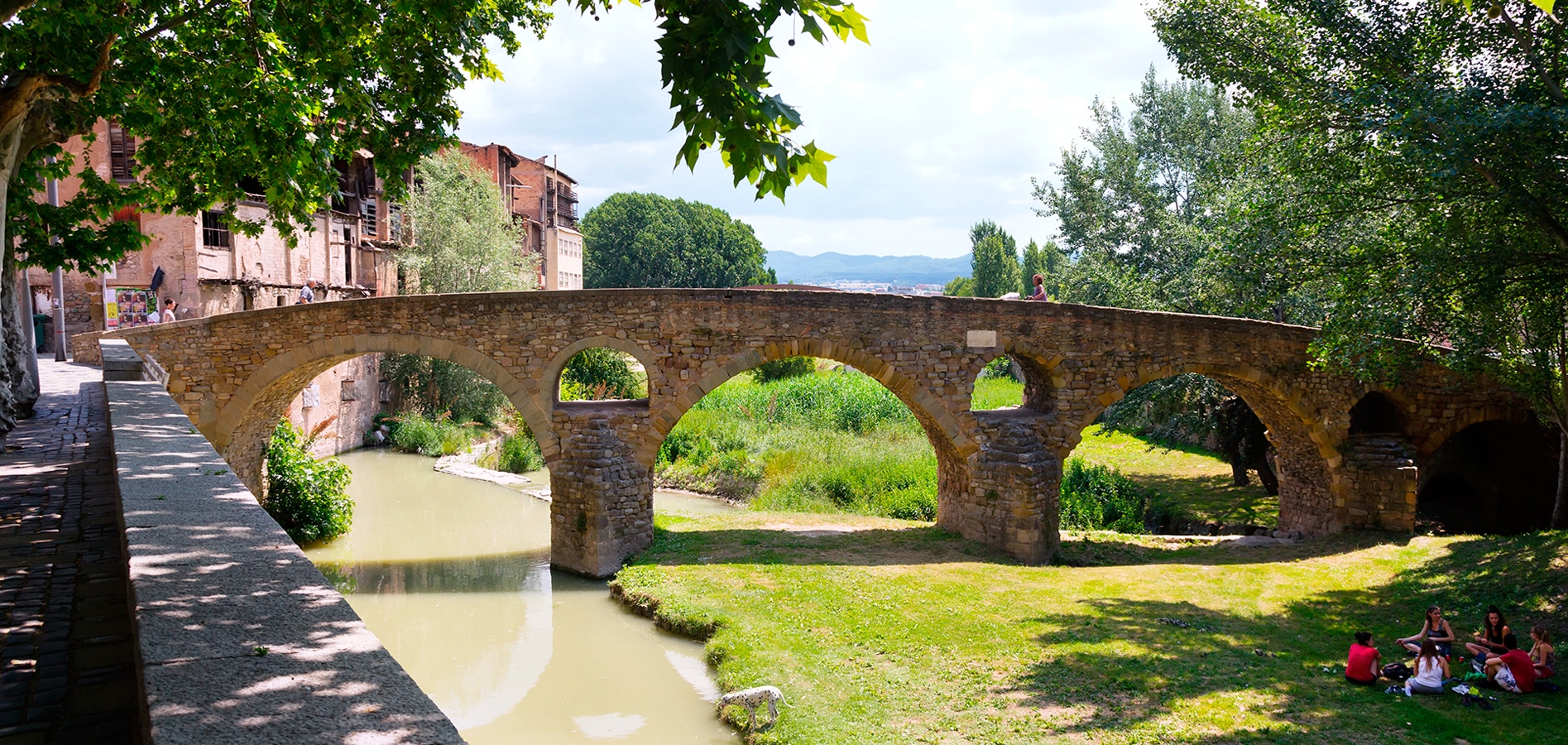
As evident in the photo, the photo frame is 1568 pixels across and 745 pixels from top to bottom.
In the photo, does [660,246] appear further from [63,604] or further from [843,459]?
[63,604]

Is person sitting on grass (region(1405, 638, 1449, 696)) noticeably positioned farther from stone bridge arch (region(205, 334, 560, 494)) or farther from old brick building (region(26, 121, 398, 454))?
old brick building (region(26, 121, 398, 454))

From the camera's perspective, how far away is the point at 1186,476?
891 inches

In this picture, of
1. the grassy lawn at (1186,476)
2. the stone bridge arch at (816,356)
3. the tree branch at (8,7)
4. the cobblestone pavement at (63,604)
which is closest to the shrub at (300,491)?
the stone bridge arch at (816,356)

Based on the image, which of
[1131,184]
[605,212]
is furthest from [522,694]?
[605,212]

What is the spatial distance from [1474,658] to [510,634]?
11083 millimetres

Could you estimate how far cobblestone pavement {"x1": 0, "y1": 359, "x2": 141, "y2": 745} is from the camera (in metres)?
2.84

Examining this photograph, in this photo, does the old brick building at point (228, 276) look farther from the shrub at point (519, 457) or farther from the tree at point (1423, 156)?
the tree at point (1423, 156)

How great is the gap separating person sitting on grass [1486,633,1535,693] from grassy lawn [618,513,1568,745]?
162 mm

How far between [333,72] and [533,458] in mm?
15259

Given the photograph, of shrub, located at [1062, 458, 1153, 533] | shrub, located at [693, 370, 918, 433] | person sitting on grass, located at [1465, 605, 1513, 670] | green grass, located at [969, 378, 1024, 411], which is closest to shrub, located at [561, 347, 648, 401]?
shrub, located at [693, 370, 918, 433]

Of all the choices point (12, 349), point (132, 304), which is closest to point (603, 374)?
point (132, 304)

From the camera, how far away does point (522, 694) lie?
10.9m

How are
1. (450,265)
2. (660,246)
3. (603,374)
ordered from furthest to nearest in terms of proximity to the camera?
(660,246), (603,374), (450,265)

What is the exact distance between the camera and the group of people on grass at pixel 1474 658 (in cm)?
879
